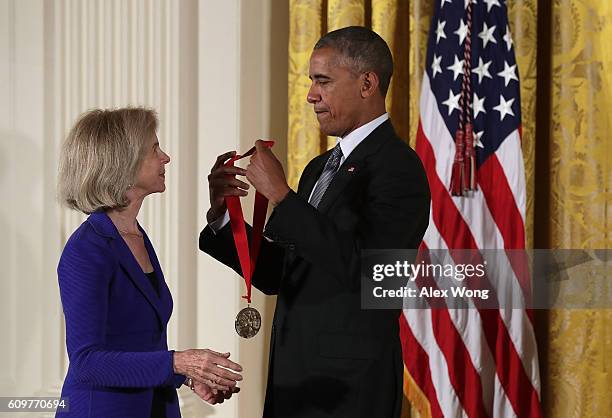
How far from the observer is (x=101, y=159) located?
234 cm

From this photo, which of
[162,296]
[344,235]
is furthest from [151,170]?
[344,235]

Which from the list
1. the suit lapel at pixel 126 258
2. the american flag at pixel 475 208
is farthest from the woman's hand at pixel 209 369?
the american flag at pixel 475 208

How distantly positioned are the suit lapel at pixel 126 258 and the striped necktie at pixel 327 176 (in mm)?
582

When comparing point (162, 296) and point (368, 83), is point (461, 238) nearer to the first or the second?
point (368, 83)

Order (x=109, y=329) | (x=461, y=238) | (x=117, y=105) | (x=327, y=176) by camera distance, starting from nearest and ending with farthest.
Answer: (x=109, y=329)
(x=327, y=176)
(x=461, y=238)
(x=117, y=105)

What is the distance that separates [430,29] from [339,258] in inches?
81.9

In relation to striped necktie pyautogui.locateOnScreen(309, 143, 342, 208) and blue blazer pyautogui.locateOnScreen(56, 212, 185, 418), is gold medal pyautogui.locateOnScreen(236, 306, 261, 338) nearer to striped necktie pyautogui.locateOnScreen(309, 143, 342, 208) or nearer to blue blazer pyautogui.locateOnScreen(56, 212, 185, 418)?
blue blazer pyautogui.locateOnScreen(56, 212, 185, 418)

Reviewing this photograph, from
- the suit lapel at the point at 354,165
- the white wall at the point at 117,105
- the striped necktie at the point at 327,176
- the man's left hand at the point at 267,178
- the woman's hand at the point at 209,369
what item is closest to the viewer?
the woman's hand at the point at 209,369

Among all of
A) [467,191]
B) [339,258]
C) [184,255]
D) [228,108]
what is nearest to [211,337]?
[184,255]

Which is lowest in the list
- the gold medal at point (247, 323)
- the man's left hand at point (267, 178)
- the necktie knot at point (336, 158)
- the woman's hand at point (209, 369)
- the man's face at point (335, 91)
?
the woman's hand at point (209, 369)

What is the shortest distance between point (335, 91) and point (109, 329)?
3.23 feet

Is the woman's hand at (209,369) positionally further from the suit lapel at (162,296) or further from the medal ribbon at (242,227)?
the medal ribbon at (242,227)

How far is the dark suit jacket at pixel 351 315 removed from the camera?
8.11 ft

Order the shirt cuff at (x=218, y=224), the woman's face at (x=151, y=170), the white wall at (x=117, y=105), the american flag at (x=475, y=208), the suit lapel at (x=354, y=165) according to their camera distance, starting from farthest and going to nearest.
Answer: the white wall at (x=117, y=105) < the american flag at (x=475, y=208) < the shirt cuff at (x=218, y=224) < the suit lapel at (x=354, y=165) < the woman's face at (x=151, y=170)
